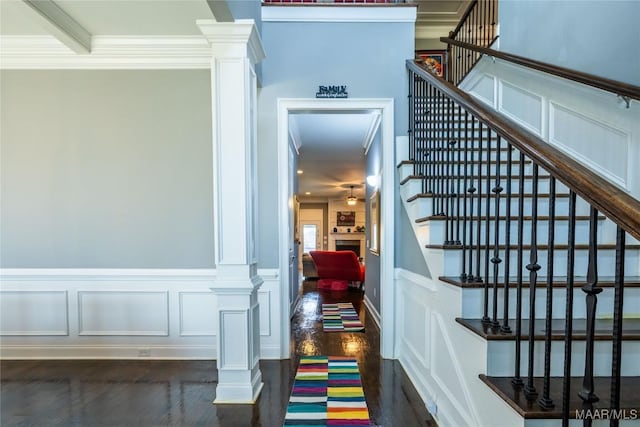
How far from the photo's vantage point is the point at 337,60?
10.3ft

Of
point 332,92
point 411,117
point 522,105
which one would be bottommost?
point 411,117

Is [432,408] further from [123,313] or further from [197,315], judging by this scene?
[123,313]

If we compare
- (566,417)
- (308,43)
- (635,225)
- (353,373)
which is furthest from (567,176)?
(308,43)

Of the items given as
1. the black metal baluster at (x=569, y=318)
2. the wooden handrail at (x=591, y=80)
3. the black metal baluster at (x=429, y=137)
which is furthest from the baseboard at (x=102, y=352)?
the wooden handrail at (x=591, y=80)

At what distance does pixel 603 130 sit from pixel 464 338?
1912 millimetres

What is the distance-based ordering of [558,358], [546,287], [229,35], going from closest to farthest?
1. [558,358]
2. [546,287]
3. [229,35]

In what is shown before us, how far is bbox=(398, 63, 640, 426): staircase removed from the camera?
978 mm

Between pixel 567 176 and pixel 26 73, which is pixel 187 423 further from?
pixel 26 73

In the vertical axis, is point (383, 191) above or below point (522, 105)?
below

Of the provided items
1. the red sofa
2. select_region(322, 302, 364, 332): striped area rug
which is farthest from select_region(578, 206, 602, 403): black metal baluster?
the red sofa

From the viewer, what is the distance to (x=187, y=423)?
84.3 inches

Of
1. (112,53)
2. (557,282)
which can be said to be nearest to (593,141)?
(557,282)

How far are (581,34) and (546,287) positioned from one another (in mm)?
2266

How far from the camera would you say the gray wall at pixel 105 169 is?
3090 mm
